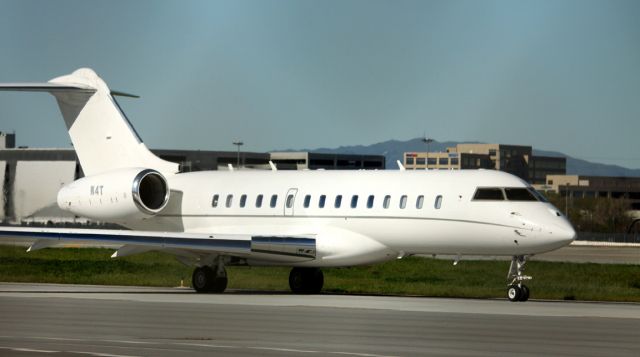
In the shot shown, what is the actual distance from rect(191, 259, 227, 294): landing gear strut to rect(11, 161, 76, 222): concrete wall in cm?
2695

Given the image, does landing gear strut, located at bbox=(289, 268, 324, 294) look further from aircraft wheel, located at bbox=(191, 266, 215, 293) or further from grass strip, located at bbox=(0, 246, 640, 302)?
aircraft wheel, located at bbox=(191, 266, 215, 293)

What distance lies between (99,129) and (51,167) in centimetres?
4535

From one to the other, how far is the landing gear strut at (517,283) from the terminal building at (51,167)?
1247 cm

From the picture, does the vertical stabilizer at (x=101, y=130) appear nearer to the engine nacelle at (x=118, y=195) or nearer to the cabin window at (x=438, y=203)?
the engine nacelle at (x=118, y=195)

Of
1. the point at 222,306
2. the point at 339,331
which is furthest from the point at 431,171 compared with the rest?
the point at 339,331

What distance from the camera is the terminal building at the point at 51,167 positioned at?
6138cm

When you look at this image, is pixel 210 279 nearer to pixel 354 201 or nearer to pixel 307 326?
pixel 354 201

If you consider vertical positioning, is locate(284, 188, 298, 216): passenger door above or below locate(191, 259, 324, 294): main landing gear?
above

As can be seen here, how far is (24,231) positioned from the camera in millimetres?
33375

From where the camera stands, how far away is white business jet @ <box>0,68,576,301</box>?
104 ft

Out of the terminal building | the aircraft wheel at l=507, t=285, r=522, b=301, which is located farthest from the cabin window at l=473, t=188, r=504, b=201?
the terminal building

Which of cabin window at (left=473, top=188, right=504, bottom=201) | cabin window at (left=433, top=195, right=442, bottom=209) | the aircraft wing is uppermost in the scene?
cabin window at (left=473, top=188, right=504, bottom=201)

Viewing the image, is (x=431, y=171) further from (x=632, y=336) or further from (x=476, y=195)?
(x=632, y=336)

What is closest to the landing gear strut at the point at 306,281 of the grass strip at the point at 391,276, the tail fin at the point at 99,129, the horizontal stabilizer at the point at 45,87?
the grass strip at the point at 391,276
